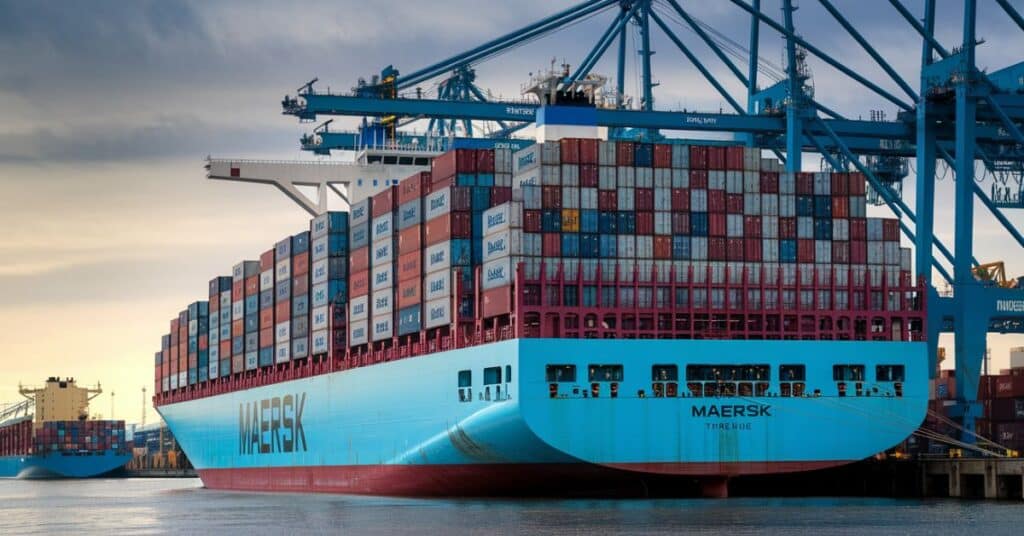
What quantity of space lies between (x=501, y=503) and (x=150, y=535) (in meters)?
9.96

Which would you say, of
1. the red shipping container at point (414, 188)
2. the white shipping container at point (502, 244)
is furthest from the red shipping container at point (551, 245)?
the red shipping container at point (414, 188)

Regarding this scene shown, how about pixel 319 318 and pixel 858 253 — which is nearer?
pixel 858 253

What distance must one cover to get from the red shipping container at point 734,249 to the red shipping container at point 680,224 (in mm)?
1224

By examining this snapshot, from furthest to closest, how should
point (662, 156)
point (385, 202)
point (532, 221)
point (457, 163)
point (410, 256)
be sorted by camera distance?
point (385, 202)
point (410, 256)
point (457, 163)
point (662, 156)
point (532, 221)

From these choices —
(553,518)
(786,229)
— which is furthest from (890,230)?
(553,518)

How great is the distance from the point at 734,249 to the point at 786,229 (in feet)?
5.60

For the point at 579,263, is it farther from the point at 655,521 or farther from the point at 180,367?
the point at 180,367

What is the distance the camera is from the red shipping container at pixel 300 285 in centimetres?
6080

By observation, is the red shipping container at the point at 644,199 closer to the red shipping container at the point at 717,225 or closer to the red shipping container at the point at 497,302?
the red shipping container at the point at 717,225

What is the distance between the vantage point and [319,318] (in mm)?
59250

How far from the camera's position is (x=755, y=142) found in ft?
216

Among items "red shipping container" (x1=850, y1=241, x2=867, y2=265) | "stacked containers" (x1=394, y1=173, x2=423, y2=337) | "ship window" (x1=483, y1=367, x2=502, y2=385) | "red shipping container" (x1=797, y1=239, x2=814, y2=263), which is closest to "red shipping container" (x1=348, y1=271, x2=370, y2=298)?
"stacked containers" (x1=394, y1=173, x2=423, y2=337)

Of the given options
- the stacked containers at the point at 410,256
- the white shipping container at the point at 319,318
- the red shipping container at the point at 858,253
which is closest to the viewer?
the red shipping container at the point at 858,253

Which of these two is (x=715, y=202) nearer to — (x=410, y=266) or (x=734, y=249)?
(x=734, y=249)
